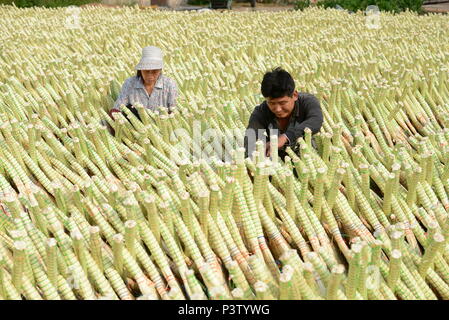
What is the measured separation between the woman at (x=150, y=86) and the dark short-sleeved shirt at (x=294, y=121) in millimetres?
659

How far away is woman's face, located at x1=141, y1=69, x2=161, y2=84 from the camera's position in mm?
2747

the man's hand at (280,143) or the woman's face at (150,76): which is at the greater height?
the woman's face at (150,76)

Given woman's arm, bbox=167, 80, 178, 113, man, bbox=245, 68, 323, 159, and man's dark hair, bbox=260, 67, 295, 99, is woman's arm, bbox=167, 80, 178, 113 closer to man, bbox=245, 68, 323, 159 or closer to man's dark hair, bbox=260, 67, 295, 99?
man, bbox=245, 68, 323, 159

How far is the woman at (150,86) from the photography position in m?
2.69

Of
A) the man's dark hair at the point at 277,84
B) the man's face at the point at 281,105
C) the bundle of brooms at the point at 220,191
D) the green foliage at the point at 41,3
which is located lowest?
the green foliage at the point at 41,3

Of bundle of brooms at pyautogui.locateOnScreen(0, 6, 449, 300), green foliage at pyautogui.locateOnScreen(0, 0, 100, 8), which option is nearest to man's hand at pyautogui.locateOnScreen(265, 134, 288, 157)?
bundle of brooms at pyautogui.locateOnScreen(0, 6, 449, 300)

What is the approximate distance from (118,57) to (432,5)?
14088 mm

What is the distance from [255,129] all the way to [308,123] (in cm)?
24

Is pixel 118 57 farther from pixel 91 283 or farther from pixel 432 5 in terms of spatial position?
pixel 432 5

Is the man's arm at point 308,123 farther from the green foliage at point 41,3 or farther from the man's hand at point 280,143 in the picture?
the green foliage at point 41,3

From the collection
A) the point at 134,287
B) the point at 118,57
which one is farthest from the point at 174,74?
the point at 134,287

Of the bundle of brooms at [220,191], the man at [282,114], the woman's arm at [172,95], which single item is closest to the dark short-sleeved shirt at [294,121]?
the man at [282,114]

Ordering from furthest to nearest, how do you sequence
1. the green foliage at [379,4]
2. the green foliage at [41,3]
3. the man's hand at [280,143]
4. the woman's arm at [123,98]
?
the green foliage at [41,3] → the green foliage at [379,4] → the woman's arm at [123,98] → the man's hand at [280,143]

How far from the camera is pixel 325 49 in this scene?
13.4 ft
